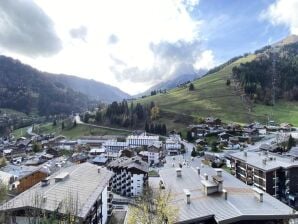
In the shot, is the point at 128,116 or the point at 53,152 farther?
the point at 128,116

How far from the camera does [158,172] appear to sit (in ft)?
275

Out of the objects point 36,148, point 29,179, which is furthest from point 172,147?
point 29,179

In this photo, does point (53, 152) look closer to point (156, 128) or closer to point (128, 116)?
point (156, 128)

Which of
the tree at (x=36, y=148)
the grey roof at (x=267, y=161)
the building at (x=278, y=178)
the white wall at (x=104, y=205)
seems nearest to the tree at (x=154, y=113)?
the tree at (x=36, y=148)

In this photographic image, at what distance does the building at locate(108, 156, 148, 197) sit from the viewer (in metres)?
77.4

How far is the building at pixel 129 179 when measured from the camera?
7744cm

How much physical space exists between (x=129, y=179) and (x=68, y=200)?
42.9 metres

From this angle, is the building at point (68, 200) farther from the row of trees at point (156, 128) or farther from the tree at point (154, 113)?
the tree at point (154, 113)

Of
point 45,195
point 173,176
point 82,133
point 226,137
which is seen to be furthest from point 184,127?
point 45,195

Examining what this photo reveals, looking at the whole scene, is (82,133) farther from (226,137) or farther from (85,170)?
(85,170)

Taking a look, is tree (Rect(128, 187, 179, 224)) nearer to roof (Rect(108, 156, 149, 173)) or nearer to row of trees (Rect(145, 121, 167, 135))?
roof (Rect(108, 156, 149, 173))

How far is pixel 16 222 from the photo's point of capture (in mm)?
36250

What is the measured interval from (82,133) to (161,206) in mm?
148898

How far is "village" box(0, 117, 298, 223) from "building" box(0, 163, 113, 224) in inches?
4.2
